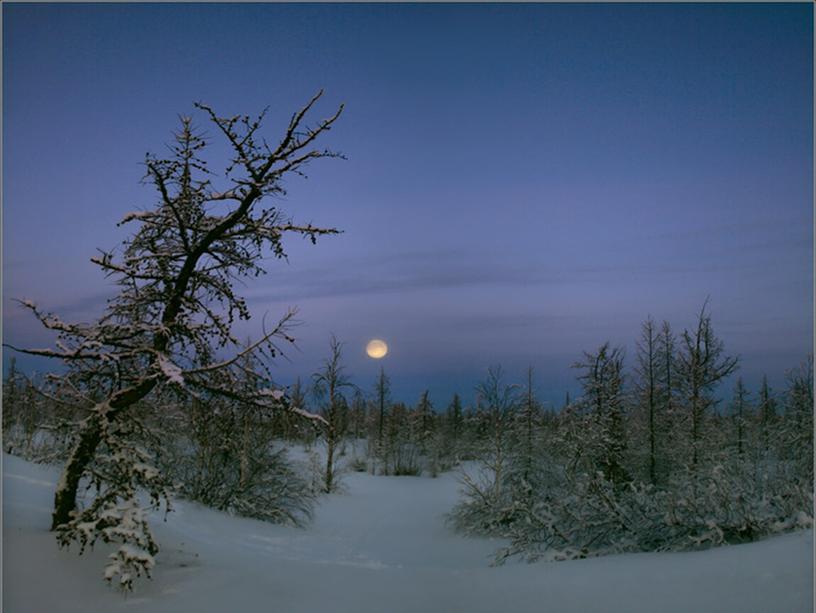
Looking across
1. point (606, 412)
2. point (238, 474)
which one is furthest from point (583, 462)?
point (238, 474)

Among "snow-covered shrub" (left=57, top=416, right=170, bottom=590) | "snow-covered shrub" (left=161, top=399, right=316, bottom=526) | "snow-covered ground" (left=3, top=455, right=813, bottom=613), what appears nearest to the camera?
"snow-covered ground" (left=3, top=455, right=813, bottom=613)

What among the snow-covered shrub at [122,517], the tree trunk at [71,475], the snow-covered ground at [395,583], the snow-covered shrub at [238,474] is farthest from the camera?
the snow-covered shrub at [238,474]

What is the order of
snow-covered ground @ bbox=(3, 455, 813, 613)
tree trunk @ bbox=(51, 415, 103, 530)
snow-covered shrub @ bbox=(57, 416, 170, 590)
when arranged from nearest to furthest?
snow-covered ground @ bbox=(3, 455, 813, 613)
snow-covered shrub @ bbox=(57, 416, 170, 590)
tree trunk @ bbox=(51, 415, 103, 530)

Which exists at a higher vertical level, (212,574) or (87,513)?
(87,513)

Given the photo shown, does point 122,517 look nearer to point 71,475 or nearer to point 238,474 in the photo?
point 71,475

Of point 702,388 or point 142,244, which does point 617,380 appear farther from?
point 142,244

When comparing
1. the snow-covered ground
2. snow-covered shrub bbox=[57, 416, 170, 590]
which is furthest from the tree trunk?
the snow-covered ground

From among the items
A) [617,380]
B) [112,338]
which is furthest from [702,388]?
[112,338]

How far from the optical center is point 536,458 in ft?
73.4

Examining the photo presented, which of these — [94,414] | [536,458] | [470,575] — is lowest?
[536,458]

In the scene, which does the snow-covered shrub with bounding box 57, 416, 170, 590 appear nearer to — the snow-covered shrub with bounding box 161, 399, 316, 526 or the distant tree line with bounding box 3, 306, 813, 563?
the distant tree line with bounding box 3, 306, 813, 563

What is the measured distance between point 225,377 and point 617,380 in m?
18.6

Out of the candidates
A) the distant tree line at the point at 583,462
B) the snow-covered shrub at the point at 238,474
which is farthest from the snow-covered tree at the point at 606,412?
the snow-covered shrub at the point at 238,474

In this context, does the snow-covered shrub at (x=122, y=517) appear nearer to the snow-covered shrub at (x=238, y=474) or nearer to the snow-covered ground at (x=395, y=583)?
the snow-covered ground at (x=395, y=583)
